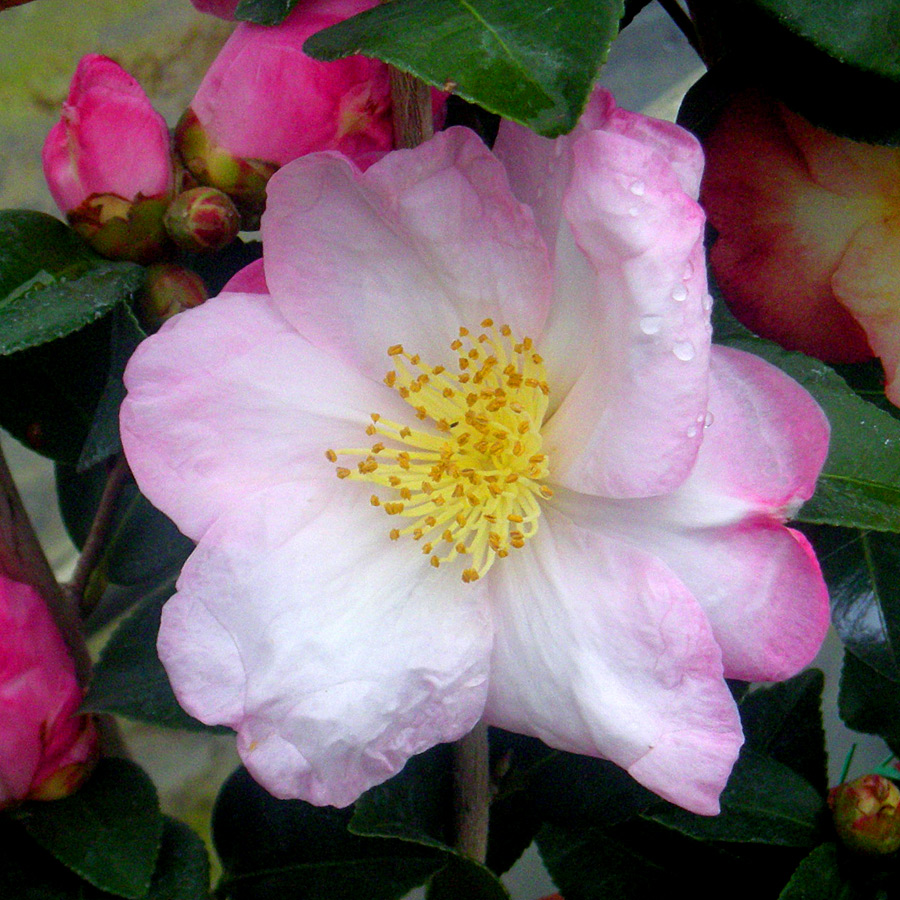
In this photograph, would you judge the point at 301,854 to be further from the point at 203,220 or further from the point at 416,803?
the point at 203,220

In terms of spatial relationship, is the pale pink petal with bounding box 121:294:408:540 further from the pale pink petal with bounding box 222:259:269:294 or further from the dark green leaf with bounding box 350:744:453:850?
the dark green leaf with bounding box 350:744:453:850

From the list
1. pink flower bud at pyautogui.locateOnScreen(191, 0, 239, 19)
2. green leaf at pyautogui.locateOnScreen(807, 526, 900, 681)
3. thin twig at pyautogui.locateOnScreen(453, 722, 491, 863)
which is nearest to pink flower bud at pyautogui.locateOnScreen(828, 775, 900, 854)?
green leaf at pyautogui.locateOnScreen(807, 526, 900, 681)

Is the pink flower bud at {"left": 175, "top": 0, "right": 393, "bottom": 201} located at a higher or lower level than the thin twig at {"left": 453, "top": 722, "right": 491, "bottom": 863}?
higher

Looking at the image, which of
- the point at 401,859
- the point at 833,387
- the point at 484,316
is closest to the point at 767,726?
the point at 401,859

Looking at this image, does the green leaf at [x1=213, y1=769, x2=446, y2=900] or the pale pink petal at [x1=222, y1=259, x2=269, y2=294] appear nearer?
the pale pink petal at [x1=222, y1=259, x2=269, y2=294]

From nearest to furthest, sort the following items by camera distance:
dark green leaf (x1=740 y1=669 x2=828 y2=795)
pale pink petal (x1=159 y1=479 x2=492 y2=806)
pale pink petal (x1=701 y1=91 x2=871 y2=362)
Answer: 1. pale pink petal (x1=159 y1=479 x2=492 y2=806)
2. pale pink petal (x1=701 y1=91 x2=871 y2=362)
3. dark green leaf (x1=740 y1=669 x2=828 y2=795)

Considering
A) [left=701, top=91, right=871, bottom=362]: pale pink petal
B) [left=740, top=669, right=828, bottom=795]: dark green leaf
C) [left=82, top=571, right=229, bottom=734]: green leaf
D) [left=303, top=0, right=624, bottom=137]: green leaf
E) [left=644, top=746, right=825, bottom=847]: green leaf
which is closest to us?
[left=303, top=0, right=624, bottom=137]: green leaf

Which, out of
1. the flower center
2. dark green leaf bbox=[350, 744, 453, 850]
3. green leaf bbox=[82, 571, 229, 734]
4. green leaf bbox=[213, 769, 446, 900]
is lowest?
green leaf bbox=[213, 769, 446, 900]

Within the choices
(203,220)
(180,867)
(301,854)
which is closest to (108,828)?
(180,867)
